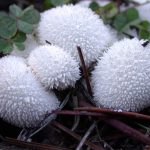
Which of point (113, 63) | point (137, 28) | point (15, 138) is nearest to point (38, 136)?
point (15, 138)

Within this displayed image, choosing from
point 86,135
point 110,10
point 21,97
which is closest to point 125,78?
point 86,135

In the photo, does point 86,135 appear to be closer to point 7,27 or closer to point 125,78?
point 125,78

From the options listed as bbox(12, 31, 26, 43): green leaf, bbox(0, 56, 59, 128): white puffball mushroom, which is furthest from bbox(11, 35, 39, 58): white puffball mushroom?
bbox(0, 56, 59, 128): white puffball mushroom

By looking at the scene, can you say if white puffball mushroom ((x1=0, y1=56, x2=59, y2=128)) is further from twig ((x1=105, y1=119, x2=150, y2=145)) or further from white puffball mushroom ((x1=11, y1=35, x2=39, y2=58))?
twig ((x1=105, y1=119, x2=150, y2=145))

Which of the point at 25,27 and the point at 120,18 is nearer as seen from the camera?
the point at 25,27

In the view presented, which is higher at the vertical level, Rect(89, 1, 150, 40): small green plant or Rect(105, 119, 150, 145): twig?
Rect(89, 1, 150, 40): small green plant

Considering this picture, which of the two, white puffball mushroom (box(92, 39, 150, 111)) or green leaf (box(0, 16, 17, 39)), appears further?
green leaf (box(0, 16, 17, 39))
